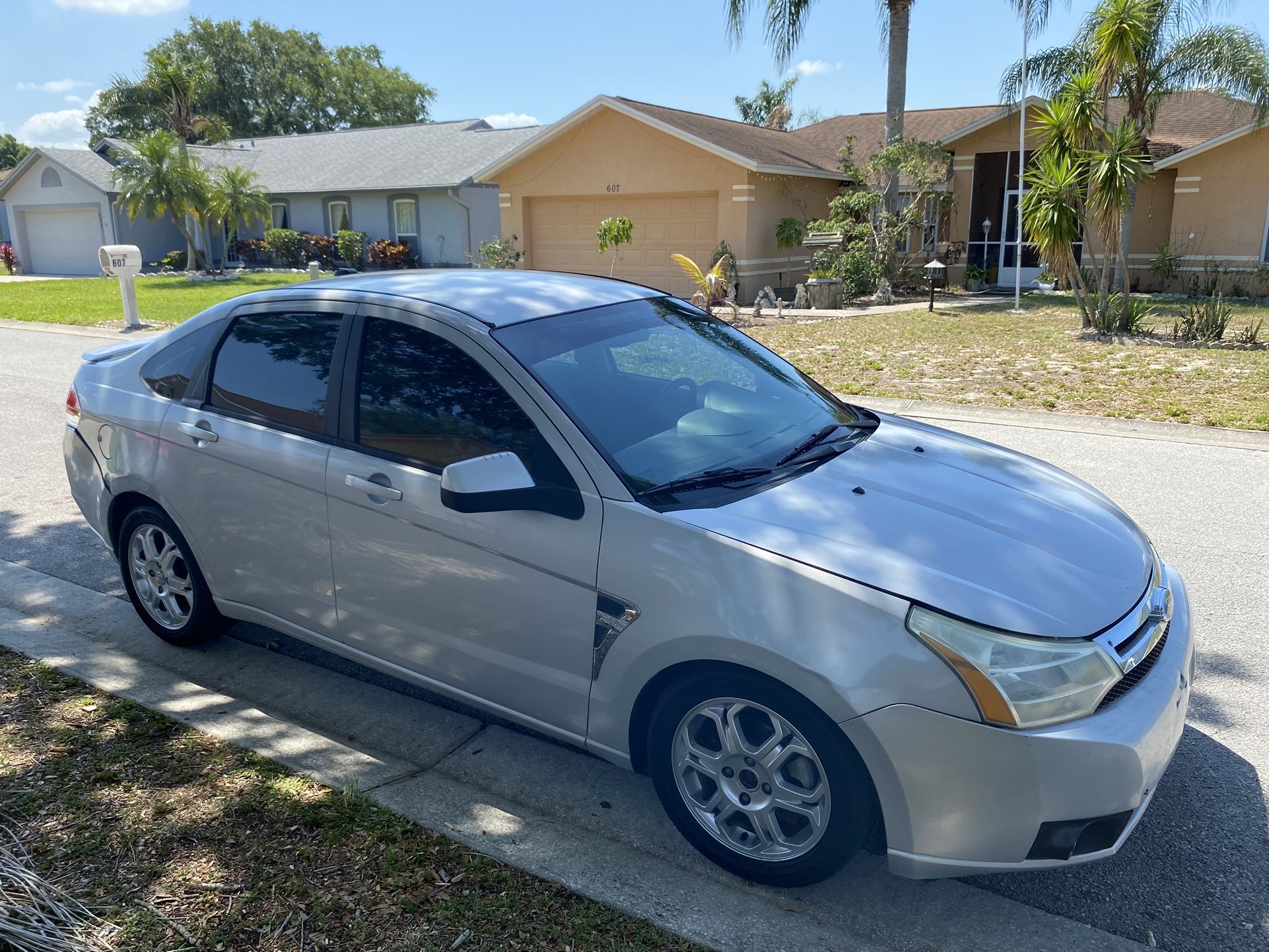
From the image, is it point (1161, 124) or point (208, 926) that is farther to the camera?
point (1161, 124)

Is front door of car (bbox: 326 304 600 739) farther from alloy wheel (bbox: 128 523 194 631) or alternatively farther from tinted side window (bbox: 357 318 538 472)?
alloy wheel (bbox: 128 523 194 631)

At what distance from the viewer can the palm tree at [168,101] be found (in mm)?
34594

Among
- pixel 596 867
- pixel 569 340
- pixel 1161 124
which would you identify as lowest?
pixel 596 867

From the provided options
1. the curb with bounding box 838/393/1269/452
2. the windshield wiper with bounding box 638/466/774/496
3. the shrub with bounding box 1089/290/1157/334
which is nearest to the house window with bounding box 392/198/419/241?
the shrub with bounding box 1089/290/1157/334

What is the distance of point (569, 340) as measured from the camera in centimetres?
350

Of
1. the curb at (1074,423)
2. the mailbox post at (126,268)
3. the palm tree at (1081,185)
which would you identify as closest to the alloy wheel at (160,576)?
the curb at (1074,423)

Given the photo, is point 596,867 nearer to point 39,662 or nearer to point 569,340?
point 569,340

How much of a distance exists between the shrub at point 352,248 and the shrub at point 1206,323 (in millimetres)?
24945

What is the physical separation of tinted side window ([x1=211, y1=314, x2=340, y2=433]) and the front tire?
72.7 inches

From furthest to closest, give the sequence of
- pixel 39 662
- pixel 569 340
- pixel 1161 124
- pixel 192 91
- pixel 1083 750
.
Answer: pixel 192 91 < pixel 1161 124 < pixel 39 662 < pixel 569 340 < pixel 1083 750

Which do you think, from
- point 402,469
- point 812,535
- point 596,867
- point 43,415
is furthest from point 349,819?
point 43,415

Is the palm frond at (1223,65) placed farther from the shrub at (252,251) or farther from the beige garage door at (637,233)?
the shrub at (252,251)

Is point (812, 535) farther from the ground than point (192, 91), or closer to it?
closer to it

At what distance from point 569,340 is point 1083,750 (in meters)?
2.11
